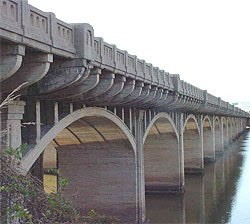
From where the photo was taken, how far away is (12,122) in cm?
947

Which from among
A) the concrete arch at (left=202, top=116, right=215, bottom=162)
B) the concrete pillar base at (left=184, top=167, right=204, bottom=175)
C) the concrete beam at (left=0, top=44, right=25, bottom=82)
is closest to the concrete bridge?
the concrete beam at (left=0, top=44, right=25, bottom=82)

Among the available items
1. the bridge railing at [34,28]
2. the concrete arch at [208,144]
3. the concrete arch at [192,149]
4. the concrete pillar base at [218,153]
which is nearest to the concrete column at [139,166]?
the bridge railing at [34,28]

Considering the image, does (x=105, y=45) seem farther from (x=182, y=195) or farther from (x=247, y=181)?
(x=247, y=181)

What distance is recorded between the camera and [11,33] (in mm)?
7426

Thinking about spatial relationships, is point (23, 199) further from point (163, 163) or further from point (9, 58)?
point (163, 163)

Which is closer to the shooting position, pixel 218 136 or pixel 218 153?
pixel 218 153

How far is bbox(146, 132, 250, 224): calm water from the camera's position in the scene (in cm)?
2400

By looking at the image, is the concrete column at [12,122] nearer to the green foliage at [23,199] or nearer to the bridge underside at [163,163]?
the green foliage at [23,199]

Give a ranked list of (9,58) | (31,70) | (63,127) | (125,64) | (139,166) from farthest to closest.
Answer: (139,166)
(125,64)
(63,127)
(31,70)
(9,58)

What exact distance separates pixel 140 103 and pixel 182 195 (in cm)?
1185

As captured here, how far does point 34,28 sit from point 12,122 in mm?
2107

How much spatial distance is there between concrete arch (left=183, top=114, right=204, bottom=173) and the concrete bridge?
3.57 metres

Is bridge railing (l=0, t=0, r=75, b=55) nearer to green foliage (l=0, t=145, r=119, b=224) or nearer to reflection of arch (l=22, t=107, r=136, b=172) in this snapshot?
reflection of arch (l=22, t=107, r=136, b=172)

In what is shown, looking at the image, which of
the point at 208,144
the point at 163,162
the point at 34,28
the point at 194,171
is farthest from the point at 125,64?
the point at 208,144
